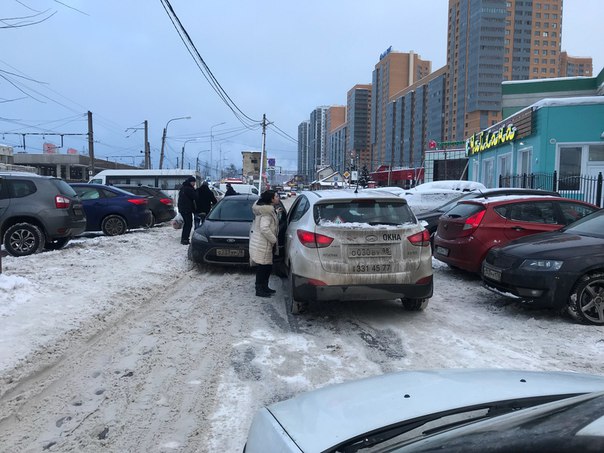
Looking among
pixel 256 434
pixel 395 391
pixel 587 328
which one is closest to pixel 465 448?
pixel 395 391

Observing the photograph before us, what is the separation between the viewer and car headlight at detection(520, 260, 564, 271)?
598 cm

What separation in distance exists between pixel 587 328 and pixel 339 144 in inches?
3039

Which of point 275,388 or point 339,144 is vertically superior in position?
point 339,144

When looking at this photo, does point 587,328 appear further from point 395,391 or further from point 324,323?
point 395,391

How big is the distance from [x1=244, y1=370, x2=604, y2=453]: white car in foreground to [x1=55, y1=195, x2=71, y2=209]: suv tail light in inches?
375

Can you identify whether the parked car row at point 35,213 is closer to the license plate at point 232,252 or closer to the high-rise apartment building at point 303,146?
the license plate at point 232,252

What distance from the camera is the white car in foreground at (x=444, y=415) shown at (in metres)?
1.53

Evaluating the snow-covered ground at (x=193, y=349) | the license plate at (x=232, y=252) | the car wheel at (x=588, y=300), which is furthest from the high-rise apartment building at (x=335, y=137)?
the car wheel at (x=588, y=300)

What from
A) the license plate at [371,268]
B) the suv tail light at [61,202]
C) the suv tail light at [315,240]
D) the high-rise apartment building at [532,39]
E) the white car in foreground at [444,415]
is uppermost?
the high-rise apartment building at [532,39]

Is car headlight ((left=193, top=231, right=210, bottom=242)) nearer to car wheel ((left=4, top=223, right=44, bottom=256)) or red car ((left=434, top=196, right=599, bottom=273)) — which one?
car wheel ((left=4, top=223, right=44, bottom=256))

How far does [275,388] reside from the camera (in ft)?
13.5

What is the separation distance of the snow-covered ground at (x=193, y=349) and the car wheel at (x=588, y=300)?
0.54 feet

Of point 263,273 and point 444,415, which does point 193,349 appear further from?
point 444,415

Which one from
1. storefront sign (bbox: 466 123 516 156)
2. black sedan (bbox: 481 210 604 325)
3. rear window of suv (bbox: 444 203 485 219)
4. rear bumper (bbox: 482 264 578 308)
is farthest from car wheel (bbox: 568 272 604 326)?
storefront sign (bbox: 466 123 516 156)
